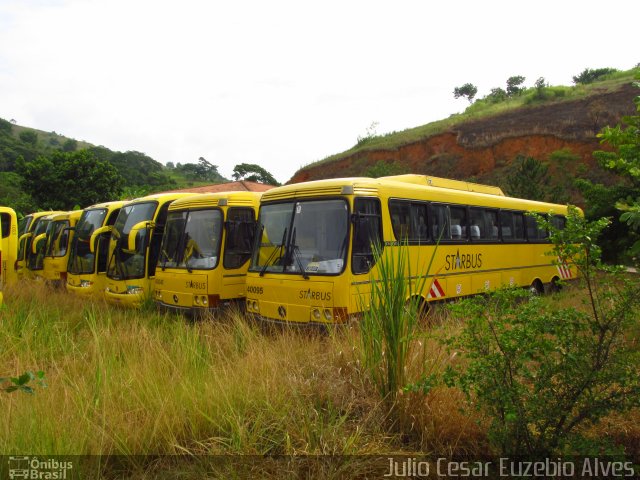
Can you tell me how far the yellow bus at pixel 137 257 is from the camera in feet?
33.2

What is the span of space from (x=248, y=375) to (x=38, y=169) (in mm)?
33033

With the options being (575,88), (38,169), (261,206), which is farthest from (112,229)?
(575,88)

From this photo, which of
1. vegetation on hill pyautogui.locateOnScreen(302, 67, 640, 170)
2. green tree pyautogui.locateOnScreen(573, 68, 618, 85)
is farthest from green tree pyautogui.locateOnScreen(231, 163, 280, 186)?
green tree pyautogui.locateOnScreen(573, 68, 618, 85)

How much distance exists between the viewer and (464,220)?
9711 millimetres

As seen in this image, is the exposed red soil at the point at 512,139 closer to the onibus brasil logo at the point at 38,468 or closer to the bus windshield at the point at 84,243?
the bus windshield at the point at 84,243

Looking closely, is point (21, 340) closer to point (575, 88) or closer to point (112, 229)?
point (112, 229)

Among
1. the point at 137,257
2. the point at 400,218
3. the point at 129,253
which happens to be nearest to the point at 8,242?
the point at 129,253

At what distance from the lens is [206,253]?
9.07 m

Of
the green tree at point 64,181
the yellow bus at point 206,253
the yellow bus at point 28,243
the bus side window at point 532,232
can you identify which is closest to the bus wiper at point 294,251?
the yellow bus at point 206,253

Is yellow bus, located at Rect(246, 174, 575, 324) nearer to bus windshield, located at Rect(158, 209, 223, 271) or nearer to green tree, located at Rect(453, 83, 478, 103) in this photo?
bus windshield, located at Rect(158, 209, 223, 271)

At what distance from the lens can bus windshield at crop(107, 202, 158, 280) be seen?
1023 cm

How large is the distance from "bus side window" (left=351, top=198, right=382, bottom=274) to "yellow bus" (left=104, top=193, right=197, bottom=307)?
517 centimetres

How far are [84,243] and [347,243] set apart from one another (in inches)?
315

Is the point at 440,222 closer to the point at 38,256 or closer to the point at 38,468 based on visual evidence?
the point at 38,468
